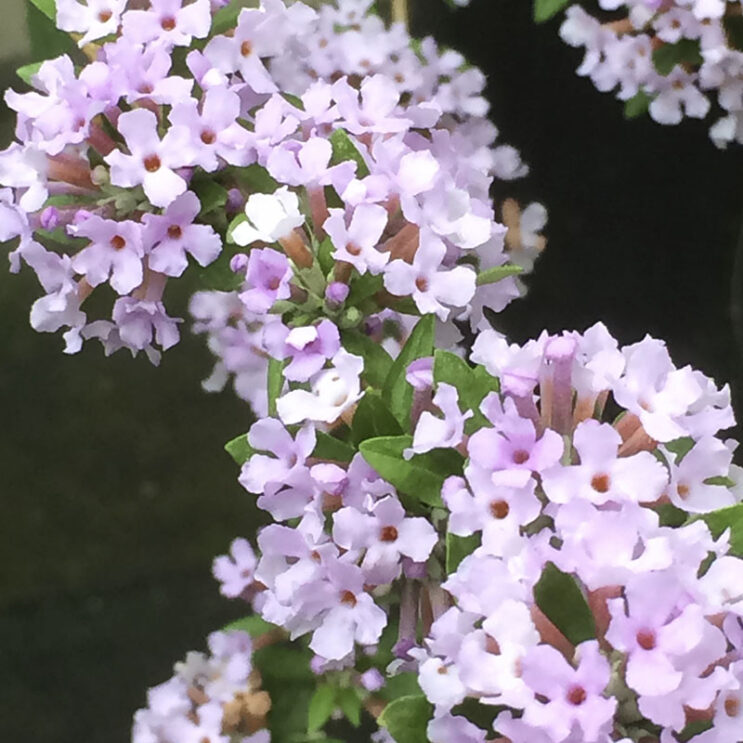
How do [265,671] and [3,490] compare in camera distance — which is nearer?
[265,671]

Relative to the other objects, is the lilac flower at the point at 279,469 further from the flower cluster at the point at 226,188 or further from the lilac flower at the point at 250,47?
the lilac flower at the point at 250,47

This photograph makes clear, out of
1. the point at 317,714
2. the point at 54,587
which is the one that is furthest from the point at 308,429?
the point at 54,587

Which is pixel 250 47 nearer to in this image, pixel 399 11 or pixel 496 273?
pixel 496 273

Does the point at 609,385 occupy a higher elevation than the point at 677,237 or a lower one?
higher

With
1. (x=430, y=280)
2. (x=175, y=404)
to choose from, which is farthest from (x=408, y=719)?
(x=175, y=404)

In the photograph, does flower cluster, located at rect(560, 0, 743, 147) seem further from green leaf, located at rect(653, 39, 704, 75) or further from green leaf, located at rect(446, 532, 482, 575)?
green leaf, located at rect(446, 532, 482, 575)

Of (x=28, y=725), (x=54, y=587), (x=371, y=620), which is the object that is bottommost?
(x=28, y=725)

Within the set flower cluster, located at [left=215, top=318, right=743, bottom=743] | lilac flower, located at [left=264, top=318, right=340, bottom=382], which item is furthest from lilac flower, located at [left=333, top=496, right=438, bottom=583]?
lilac flower, located at [left=264, top=318, right=340, bottom=382]

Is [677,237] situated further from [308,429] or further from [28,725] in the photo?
[28,725]
